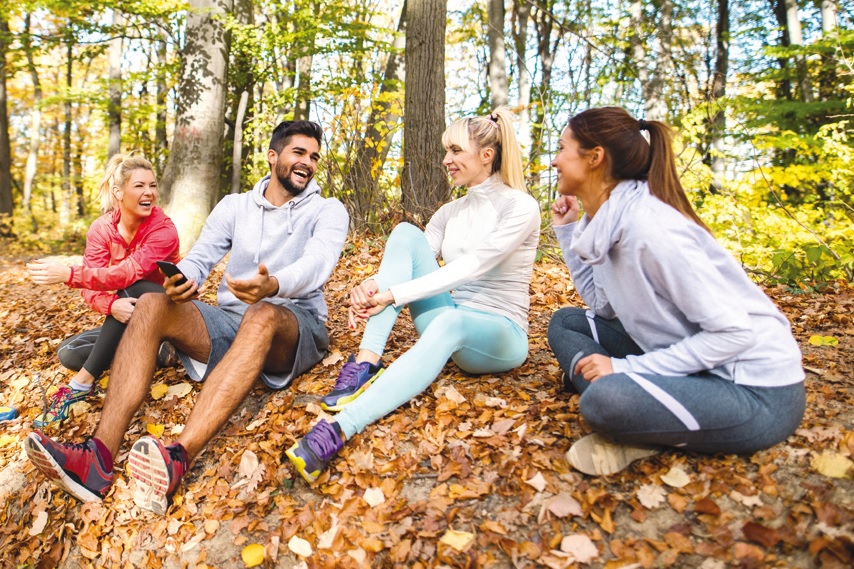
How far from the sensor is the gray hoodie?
10.9 feet

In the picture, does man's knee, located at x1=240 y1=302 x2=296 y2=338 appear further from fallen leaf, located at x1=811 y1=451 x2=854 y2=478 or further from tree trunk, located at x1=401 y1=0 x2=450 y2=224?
tree trunk, located at x1=401 y1=0 x2=450 y2=224

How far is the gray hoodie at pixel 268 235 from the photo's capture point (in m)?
3.33

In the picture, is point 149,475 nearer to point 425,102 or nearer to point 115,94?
point 425,102

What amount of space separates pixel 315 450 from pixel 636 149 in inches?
75.1

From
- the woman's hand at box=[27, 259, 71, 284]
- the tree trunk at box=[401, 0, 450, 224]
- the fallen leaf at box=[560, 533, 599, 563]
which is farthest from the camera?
the tree trunk at box=[401, 0, 450, 224]

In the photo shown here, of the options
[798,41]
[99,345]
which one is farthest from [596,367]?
[798,41]

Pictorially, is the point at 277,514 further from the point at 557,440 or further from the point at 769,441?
the point at 769,441

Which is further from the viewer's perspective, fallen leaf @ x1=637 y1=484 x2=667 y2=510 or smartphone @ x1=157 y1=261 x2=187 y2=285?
smartphone @ x1=157 y1=261 x2=187 y2=285

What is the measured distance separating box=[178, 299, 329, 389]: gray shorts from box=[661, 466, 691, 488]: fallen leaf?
2033 mm

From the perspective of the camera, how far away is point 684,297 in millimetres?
1999

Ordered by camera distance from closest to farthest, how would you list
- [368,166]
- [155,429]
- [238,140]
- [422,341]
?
1. [422,341]
2. [155,429]
3. [368,166]
4. [238,140]

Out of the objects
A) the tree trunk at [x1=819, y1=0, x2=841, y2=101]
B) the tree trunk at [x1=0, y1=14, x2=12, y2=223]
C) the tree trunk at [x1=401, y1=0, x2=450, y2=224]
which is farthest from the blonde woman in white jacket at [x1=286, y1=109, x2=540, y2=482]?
the tree trunk at [x1=0, y1=14, x2=12, y2=223]

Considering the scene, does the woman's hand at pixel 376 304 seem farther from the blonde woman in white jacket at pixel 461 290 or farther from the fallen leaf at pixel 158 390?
the fallen leaf at pixel 158 390

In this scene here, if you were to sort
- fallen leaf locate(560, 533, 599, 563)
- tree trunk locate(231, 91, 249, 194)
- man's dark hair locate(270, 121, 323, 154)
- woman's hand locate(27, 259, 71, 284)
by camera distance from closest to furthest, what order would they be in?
1. fallen leaf locate(560, 533, 599, 563)
2. woman's hand locate(27, 259, 71, 284)
3. man's dark hair locate(270, 121, 323, 154)
4. tree trunk locate(231, 91, 249, 194)
